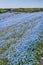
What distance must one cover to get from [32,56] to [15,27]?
76 centimetres

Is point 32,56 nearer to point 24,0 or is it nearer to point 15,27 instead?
point 15,27

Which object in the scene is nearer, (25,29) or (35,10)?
(25,29)

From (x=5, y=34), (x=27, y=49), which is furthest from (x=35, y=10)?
(x=27, y=49)

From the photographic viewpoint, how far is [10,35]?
2461 millimetres

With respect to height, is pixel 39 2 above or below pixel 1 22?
above

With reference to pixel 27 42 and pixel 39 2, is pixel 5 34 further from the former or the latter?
pixel 39 2

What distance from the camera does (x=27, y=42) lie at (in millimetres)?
2229

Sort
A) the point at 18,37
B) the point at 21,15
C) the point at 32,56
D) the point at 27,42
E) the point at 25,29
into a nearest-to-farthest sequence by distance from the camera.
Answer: the point at 32,56 < the point at 27,42 < the point at 18,37 < the point at 25,29 < the point at 21,15

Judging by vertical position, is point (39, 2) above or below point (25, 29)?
above

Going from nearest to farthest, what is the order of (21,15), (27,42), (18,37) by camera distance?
(27,42)
(18,37)
(21,15)

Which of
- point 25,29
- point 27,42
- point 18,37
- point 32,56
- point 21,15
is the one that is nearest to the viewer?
point 32,56

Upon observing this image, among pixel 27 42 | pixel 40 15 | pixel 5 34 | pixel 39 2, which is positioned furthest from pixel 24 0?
pixel 27 42

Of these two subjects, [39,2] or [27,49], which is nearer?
[27,49]

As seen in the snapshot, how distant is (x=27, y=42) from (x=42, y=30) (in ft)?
1.07
